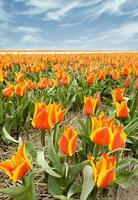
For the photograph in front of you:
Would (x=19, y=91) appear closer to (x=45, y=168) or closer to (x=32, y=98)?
(x=32, y=98)

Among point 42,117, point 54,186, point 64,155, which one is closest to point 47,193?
point 64,155

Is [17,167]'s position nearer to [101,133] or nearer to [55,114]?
[101,133]

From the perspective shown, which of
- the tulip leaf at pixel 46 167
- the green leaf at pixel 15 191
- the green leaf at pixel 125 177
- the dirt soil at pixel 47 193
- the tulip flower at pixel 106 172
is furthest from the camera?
the dirt soil at pixel 47 193

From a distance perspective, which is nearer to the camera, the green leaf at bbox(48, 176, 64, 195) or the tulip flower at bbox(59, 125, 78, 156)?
the tulip flower at bbox(59, 125, 78, 156)

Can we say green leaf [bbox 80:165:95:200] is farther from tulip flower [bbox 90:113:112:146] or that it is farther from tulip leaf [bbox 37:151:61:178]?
tulip leaf [bbox 37:151:61:178]

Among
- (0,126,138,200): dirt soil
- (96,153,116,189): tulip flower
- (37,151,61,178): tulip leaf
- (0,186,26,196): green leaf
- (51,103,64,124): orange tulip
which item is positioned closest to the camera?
(96,153,116,189): tulip flower

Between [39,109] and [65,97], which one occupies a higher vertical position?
[39,109]

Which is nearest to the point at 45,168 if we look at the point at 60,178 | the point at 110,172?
the point at 60,178

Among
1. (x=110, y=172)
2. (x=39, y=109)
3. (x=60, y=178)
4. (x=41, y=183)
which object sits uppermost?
(x=39, y=109)

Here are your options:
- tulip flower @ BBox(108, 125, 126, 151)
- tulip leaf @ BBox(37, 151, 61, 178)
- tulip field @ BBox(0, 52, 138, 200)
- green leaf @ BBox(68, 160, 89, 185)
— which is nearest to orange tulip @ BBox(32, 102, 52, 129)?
tulip field @ BBox(0, 52, 138, 200)

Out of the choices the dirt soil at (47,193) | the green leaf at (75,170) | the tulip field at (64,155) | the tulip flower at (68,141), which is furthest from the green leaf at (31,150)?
the tulip flower at (68,141)

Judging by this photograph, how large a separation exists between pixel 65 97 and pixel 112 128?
2963 millimetres

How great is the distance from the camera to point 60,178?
8.25 ft

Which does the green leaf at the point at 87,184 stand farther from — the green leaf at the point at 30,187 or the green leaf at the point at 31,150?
the green leaf at the point at 31,150
